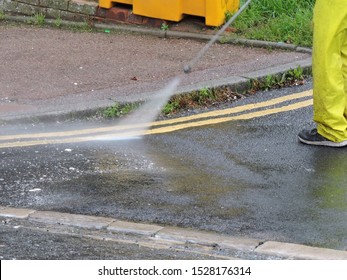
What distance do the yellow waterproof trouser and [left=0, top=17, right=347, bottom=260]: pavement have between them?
57.4 inches

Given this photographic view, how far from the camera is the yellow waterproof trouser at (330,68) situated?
683cm

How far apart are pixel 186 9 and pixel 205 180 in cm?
388

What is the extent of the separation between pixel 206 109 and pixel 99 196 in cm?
207

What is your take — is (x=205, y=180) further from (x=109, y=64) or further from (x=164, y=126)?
(x=109, y=64)

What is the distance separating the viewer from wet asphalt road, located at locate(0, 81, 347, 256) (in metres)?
5.81

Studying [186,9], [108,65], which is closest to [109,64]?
[108,65]

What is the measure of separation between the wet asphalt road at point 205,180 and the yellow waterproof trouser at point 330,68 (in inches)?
7.0

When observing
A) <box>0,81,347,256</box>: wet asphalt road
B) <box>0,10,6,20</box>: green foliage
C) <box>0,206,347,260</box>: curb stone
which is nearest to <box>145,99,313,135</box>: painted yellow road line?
<box>0,81,347,256</box>: wet asphalt road

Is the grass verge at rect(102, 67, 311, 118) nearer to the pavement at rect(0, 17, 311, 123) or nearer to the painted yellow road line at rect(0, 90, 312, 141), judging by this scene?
the pavement at rect(0, 17, 311, 123)

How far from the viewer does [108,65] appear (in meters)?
9.20

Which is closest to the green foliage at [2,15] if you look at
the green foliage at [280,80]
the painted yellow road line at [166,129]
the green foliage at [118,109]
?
the green foliage at [118,109]

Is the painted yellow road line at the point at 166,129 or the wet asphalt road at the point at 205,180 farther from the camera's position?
the painted yellow road line at the point at 166,129

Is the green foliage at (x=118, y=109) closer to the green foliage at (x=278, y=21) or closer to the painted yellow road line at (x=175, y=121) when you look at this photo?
the painted yellow road line at (x=175, y=121)

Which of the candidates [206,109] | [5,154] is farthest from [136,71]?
[5,154]
